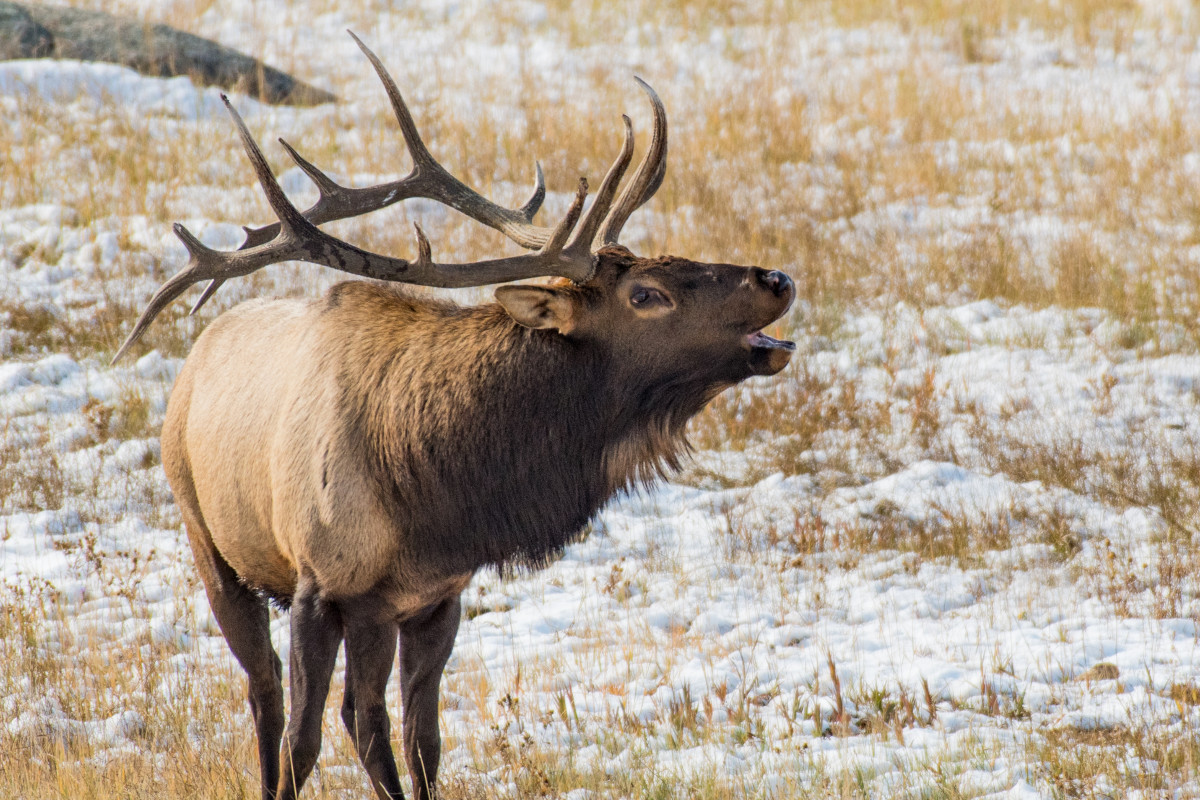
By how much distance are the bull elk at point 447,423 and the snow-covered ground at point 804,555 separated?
78cm

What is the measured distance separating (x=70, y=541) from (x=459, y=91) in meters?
7.92

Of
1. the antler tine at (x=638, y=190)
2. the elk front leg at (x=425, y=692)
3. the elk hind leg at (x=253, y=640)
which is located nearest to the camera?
the antler tine at (x=638, y=190)

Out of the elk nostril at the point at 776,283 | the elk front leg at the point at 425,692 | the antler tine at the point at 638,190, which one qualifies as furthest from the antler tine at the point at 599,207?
the elk front leg at the point at 425,692

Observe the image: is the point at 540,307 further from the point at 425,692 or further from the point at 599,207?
the point at 425,692

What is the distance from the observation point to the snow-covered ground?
15.8 feet

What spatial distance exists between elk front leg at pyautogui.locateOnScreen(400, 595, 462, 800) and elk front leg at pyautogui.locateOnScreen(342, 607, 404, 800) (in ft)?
0.48

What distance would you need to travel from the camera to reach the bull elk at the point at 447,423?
13.3 ft

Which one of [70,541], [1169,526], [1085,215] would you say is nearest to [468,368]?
[70,541]

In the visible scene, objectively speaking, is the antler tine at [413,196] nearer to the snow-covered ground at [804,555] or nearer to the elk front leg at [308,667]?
the elk front leg at [308,667]

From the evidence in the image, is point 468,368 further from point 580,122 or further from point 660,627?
point 580,122

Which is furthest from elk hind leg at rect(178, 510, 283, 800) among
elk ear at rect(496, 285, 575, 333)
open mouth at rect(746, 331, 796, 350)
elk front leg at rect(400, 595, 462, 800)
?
open mouth at rect(746, 331, 796, 350)

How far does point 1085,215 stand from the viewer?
34.5ft

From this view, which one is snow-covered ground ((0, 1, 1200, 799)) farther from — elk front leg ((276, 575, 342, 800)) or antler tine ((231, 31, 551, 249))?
antler tine ((231, 31, 551, 249))

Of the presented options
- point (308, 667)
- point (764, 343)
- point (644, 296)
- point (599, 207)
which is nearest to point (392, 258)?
point (599, 207)
